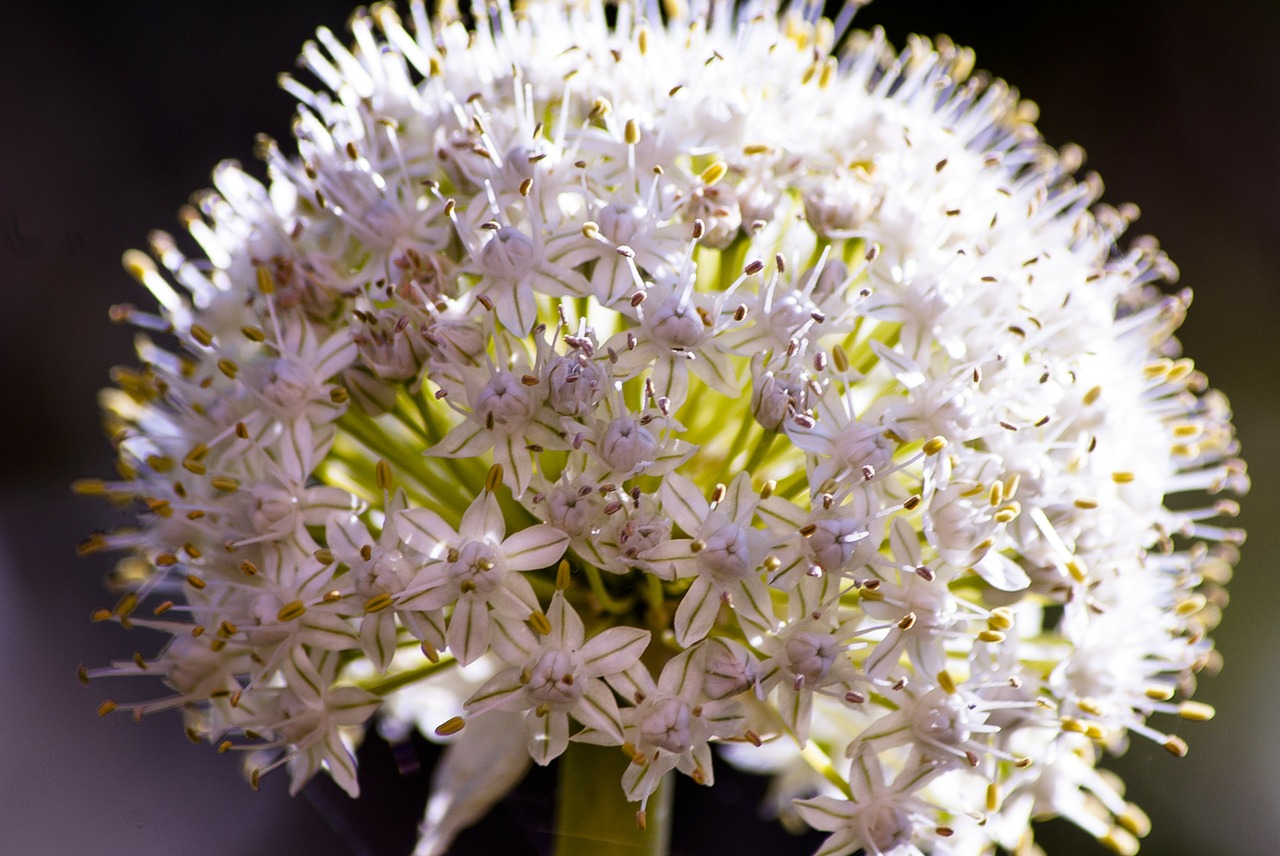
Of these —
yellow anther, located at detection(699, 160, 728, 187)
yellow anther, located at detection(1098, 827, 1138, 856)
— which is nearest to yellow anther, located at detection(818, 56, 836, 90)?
yellow anther, located at detection(699, 160, 728, 187)

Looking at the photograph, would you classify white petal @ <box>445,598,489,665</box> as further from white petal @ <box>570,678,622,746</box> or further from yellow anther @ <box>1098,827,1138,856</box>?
yellow anther @ <box>1098,827,1138,856</box>

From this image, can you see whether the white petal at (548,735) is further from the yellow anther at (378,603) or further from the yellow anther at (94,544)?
the yellow anther at (94,544)

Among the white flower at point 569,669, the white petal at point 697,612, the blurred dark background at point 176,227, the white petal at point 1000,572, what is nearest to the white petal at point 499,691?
the white flower at point 569,669

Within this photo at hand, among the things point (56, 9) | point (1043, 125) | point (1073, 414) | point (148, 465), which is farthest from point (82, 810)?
point (1043, 125)

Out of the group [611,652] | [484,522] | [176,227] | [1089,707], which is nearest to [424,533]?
[484,522]

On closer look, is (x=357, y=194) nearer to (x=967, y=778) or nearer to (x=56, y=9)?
(x=967, y=778)
